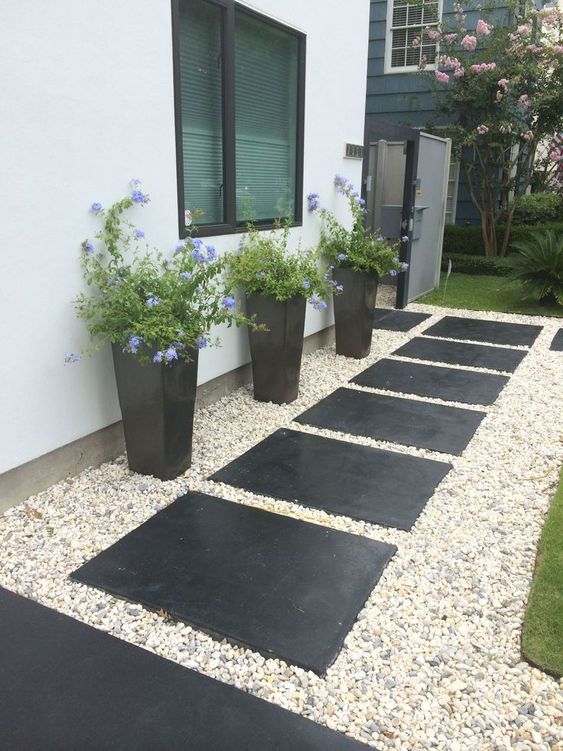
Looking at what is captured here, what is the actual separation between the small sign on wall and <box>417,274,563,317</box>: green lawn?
2.55 m

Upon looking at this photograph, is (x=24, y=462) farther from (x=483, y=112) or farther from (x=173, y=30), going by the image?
(x=483, y=112)

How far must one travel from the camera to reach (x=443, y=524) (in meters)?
2.85

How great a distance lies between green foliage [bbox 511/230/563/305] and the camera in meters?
7.01

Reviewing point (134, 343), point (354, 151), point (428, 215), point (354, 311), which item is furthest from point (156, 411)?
point (428, 215)

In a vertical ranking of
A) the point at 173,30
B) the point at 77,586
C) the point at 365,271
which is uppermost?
the point at 173,30

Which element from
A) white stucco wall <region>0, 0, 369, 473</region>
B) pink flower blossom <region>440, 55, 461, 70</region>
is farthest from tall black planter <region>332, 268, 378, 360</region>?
pink flower blossom <region>440, 55, 461, 70</region>

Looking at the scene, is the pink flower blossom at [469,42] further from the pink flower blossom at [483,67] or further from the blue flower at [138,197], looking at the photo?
the blue flower at [138,197]

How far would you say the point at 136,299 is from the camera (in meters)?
3.00

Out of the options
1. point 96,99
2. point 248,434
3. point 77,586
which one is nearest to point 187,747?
point 77,586

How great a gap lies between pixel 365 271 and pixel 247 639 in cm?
367

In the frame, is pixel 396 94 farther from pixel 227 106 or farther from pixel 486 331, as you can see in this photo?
pixel 227 106

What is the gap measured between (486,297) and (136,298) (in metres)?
6.09

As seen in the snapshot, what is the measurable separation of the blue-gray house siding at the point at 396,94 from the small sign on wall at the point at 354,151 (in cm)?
482

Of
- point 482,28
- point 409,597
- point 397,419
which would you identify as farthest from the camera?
point 482,28
